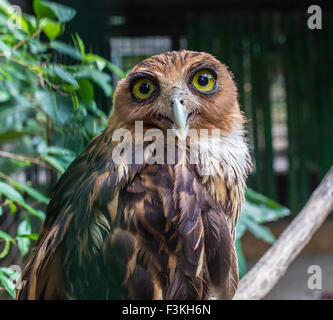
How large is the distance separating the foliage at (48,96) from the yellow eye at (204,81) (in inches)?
5.7

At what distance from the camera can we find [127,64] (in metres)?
0.75

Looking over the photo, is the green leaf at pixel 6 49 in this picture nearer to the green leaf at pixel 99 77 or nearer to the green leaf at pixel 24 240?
the green leaf at pixel 99 77

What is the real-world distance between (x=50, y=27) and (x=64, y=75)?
151 mm

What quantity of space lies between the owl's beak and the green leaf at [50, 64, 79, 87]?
18cm

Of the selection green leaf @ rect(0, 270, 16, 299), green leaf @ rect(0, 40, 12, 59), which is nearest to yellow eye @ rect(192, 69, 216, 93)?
green leaf @ rect(0, 40, 12, 59)

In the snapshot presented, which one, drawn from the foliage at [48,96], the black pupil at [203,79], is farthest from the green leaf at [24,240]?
the black pupil at [203,79]

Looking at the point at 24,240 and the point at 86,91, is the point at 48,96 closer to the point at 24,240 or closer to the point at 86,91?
the point at 86,91

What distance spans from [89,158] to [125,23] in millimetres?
268

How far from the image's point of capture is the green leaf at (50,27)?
30.6 inches

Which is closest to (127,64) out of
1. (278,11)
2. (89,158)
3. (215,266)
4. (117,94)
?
(117,94)
